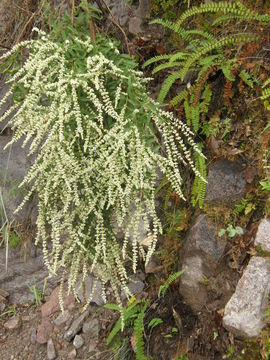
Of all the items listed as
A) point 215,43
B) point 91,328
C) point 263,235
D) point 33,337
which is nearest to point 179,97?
point 215,43

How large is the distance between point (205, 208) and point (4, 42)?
294 centimetres

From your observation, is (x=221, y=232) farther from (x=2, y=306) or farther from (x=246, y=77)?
(x=2, y=306)

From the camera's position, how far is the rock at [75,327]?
4.37 meters

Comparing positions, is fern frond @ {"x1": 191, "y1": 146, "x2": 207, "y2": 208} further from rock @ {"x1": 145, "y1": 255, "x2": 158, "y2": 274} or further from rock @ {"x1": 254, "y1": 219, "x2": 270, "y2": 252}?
rock @ {"x1": 145, "y1": 255, "x2": 158, "y2": 274}

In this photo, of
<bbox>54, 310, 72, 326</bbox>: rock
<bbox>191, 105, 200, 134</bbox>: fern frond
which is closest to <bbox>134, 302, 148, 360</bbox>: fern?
<bbox>54, 310, 72, 326</bbox>: rock

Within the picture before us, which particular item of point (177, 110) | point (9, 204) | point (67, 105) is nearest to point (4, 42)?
point (9, 204)

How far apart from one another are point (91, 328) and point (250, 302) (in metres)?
2.02

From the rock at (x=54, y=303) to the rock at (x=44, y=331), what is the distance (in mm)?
89

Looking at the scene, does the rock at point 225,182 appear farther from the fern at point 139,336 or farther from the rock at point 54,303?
the rock at point 54,303

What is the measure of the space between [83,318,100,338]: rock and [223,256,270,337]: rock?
174 centimetres

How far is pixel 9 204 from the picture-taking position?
4945 millimetres

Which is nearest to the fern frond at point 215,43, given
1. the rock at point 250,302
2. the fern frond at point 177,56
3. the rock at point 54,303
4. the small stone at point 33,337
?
the fern frond at point 177,56

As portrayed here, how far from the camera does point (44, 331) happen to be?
4.58 m

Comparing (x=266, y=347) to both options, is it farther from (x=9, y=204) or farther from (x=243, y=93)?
(x=9, y=204)
